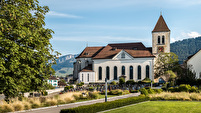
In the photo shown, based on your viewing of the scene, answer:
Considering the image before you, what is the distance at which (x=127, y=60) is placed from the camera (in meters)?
78.2

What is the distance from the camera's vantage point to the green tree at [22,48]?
57.7 ft

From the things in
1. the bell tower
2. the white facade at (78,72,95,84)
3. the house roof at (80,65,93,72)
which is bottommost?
the white facade at (78,72,95,84)

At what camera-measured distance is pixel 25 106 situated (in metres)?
23.9

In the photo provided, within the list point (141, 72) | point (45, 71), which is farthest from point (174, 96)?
point (141, 72)

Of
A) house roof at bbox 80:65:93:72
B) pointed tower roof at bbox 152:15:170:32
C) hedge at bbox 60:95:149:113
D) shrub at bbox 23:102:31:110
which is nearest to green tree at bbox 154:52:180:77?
pointed tower roof at bbox 152:15:170:32

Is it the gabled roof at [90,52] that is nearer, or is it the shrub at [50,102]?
the shrub at [50,102]

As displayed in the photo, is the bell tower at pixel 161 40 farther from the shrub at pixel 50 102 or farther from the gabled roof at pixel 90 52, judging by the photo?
the shrub at pixel 50 102

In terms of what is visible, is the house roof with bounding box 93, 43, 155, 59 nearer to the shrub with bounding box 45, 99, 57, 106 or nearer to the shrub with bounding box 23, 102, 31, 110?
the shrub with bounding box 45, 99, 57, 106

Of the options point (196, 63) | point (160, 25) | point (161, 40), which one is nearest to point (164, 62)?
point (161, 40)

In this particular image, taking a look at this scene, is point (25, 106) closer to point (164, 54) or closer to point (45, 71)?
point (45, 71)

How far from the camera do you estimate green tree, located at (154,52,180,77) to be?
73.2 metres

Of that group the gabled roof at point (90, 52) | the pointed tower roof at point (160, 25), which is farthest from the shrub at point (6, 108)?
the pointed tower roof at point (160, 25)

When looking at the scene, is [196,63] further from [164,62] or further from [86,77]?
[86,77]

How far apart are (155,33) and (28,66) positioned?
6753 centimetres
